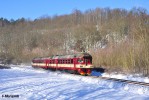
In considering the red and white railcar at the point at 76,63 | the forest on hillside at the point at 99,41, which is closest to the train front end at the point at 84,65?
the red and white railcar at the point at 76,63

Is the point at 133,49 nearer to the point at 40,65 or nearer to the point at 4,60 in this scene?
the point at 40,65

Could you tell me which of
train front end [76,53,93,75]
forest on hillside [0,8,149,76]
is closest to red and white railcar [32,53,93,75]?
train front end [76,53,93,75]

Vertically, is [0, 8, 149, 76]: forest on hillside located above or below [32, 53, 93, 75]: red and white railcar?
above

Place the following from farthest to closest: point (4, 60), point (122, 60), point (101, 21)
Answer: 1. point (101, 21)
2. point (4, 60)
3. point (122, 60)

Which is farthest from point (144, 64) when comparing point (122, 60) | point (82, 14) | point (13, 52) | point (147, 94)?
point (82, 14)

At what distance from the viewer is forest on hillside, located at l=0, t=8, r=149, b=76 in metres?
37.8

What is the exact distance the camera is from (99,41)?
109750 millimetres

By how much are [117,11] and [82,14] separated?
88.7 feet

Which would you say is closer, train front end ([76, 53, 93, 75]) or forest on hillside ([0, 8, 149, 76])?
train front end ([76, 53, 93, 75])

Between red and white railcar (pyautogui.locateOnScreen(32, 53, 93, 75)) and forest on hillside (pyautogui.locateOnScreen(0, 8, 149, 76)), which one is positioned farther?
forest on hillside (pyautogui.locateOnScreen(0, 8, 149, 76))

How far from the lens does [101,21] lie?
164 meters

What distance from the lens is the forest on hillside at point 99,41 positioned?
37.8 m

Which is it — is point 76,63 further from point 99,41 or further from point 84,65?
point 99,41

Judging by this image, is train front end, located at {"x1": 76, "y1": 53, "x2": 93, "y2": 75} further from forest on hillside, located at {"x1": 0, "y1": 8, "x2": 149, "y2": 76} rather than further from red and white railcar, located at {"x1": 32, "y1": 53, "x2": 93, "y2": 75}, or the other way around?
forest on hillside, located at {"x1": 0, "y1": 8, "x2": 149, "y2": 76}
